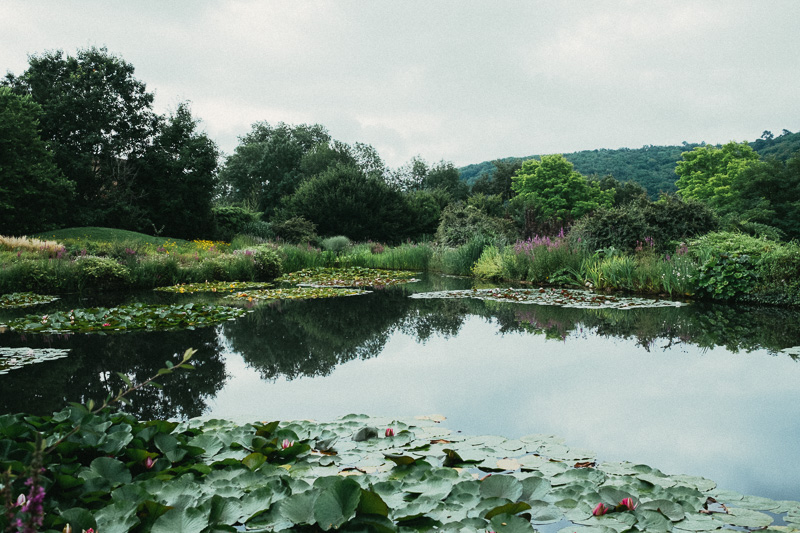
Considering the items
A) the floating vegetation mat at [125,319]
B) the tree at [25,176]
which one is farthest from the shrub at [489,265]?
the tree at [25,176]

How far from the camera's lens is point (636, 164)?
59.3 meters

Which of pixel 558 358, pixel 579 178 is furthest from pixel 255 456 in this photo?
pixel 579 178

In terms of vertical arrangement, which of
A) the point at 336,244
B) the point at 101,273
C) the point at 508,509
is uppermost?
the point at 336,244

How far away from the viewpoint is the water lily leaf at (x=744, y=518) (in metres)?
1.59

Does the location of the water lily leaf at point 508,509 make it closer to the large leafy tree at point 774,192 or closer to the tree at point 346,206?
→ the tree at point 346,206

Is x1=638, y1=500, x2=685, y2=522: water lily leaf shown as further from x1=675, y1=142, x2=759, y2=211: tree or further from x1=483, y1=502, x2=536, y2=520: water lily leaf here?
x1=675, y1=142, x2=759, y2=211: tree

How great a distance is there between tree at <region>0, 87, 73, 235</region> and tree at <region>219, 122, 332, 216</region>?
18.6 meters

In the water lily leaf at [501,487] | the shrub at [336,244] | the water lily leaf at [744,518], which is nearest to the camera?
the water lily leaf at [744,518]

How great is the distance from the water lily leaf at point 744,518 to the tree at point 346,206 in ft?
78.0

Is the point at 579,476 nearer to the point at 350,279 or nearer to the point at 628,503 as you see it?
the point at 628,503

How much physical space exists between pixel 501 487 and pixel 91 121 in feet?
89.8

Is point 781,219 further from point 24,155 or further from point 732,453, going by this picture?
point 24,155

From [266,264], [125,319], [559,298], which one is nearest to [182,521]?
[125,319]

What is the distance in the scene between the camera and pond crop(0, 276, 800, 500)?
2.42 meters
